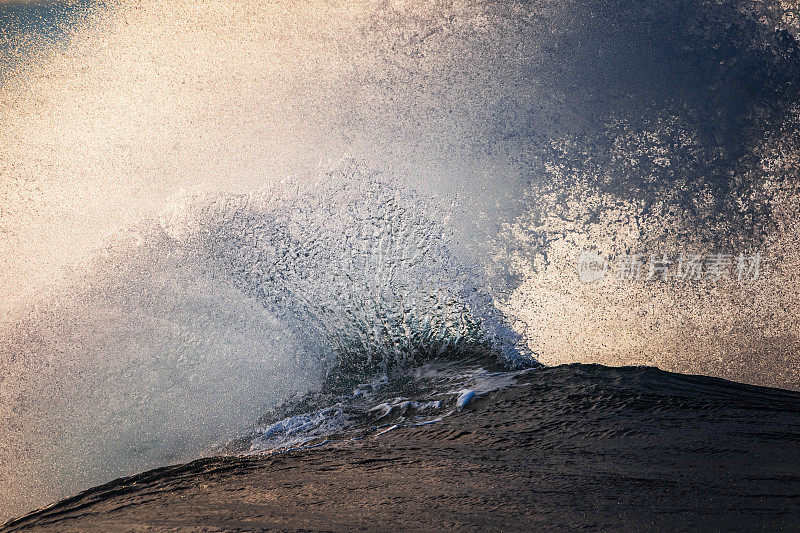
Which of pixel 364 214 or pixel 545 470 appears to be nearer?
pixel 545 470

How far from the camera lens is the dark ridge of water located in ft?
3.59

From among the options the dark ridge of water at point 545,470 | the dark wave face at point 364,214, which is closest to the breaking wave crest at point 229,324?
the dark wave face at point 364,214

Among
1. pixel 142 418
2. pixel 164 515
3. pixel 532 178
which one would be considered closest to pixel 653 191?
pixel 532 178

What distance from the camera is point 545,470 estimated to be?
126 cm

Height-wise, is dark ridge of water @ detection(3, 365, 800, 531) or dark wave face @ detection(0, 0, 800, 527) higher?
dark wave face @ detection(0, 0, 800, 527)

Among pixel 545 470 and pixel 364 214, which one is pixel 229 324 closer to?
pixel 364 214

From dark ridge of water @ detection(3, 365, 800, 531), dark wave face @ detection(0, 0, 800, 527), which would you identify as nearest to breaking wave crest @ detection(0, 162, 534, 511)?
dark wave face @ detection(0, 0, 800, 527)

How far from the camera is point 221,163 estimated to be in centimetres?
206

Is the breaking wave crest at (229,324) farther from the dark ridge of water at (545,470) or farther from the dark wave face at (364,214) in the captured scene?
the dark ridge of water at (545,470)

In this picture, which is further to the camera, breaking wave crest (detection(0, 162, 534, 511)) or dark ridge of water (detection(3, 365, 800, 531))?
breaking wave crest (detection(0, 162, 534, 511))

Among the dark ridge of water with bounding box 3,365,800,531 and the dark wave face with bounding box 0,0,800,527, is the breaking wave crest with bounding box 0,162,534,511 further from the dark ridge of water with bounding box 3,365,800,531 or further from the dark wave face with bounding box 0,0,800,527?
the dark ridge of water with bounding box 3,365,800,531

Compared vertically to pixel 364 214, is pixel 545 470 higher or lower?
lower

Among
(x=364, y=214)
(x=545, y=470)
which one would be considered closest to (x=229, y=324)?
(x=364, y=214)

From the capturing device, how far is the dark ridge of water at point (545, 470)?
1.09 metres
